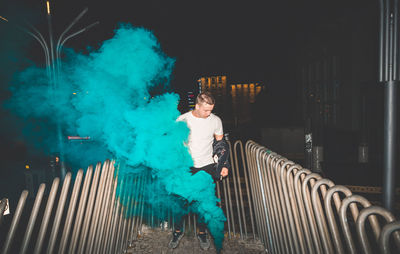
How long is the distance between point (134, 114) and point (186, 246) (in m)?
2.22

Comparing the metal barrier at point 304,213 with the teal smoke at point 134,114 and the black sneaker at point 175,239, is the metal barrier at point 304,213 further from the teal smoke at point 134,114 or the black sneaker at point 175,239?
the black sneaker at point 175,239

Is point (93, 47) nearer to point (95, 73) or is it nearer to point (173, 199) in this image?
point (95, 73)

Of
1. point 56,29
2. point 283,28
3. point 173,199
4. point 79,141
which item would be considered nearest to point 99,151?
point 79,141

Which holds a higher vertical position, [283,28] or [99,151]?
[283,28]

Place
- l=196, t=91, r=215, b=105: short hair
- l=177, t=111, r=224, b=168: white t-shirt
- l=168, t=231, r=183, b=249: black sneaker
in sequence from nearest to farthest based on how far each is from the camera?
l=196, t=91, r=215, b=105: short hair → l=177, t=111, r=224, b=168: white t-shirt → l=168, t=231, r=183, b=249: black sneaker

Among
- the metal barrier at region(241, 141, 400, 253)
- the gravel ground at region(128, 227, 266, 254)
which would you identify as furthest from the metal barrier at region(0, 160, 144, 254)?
the metal barrier at region(241, 141, 400, 253)

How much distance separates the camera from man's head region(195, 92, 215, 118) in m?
3.26

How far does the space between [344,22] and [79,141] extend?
487 inches

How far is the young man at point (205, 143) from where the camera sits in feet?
11.0

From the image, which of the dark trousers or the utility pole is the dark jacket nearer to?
the dark trousers

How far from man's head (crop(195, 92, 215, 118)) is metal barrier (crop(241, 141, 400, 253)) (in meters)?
0.95

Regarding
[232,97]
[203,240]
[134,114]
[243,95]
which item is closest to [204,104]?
[134,114]

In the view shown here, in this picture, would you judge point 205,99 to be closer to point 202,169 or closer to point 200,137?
point 200,137

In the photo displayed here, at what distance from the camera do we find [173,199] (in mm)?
3840
